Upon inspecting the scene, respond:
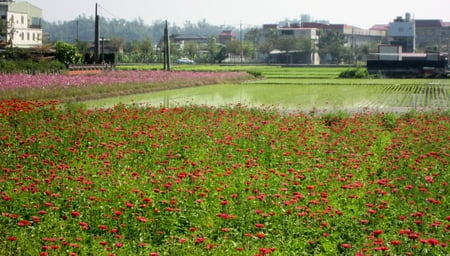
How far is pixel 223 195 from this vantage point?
32.8 ft

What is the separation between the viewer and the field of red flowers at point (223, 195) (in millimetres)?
8031

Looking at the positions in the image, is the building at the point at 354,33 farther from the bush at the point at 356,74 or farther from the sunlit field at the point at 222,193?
the sunlit field at the point at 222,193

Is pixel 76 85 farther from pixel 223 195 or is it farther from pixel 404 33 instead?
pixel 404 33

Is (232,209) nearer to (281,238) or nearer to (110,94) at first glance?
(281,238)

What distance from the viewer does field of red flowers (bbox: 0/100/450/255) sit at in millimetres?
8031

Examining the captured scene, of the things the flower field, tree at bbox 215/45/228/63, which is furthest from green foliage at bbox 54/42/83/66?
tree at bbox 215/45/228/63

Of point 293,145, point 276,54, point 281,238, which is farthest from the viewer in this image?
point 276,54

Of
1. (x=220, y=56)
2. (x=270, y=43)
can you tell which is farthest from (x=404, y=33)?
(x=220, y=56)

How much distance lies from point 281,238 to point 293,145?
6.04m

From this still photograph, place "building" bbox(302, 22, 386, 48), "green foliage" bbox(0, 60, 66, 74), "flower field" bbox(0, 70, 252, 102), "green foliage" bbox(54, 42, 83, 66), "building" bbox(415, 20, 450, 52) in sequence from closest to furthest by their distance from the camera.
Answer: "flower field" bbox(0, 70, 252, 102)
"green foliage" bbox(0, 60, 66, 74)
"green foliage" bbox(54, 42, 83, 66)
"building" bbox(302, 22, 386, 48)
"building" bbox(415, 20, 450, 52)

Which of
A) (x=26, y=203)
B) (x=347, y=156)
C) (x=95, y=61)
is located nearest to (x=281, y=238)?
(x=26, y=203)

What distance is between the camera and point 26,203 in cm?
938

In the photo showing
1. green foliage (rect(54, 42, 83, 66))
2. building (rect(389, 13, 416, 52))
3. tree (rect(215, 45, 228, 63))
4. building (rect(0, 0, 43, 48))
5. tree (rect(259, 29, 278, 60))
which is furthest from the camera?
tree (rect(259, 29, 278, 60))

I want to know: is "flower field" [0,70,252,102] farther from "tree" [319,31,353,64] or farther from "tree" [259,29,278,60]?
"tree" [259,29,278,60]
